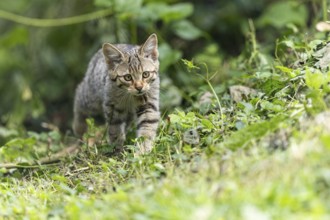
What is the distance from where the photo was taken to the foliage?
3334 mm

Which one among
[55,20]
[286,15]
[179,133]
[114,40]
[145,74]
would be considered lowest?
[179,133]

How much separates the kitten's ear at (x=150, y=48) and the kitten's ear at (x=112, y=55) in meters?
0.21

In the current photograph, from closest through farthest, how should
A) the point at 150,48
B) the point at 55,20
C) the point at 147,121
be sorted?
the point at 147,121 < the point at 150,48 < the point at 55,20

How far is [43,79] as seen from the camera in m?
9.48

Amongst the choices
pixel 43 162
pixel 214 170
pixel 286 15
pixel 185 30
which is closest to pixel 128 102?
pixel 43 162

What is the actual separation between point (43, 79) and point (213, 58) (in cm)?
277

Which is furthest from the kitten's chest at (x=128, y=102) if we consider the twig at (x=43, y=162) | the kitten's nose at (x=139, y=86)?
the twig at (x=43, y=162)

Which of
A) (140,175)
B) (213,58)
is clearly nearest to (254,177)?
(140,175)

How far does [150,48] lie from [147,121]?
694 millimetres

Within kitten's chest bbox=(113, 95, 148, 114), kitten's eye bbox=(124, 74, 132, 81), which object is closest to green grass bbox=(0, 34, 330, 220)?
kitten's chest bbox=(113, 95, 148, 114)

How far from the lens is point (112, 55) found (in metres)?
5.88

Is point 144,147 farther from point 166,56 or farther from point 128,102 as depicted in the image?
point 166,56

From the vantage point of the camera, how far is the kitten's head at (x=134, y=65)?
18.8ft

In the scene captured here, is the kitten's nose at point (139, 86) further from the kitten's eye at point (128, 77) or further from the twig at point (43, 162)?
the twig at point (43, 162)
